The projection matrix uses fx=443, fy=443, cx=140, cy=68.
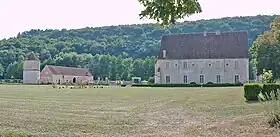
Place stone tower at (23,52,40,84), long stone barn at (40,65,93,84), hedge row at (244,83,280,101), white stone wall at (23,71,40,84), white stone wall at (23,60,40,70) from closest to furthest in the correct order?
hedge row at (244,83,280,101) < white stone wall at (23,71,40,84) < stone tower at (23,52,40,84) < white stone wall at (23,60,40,70) < long stone barn at (40,65,93,84)

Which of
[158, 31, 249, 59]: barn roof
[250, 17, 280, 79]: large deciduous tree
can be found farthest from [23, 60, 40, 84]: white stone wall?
[250, 17, 280, 79]: large deciduous tree

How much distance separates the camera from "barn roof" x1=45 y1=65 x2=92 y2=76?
10659cm

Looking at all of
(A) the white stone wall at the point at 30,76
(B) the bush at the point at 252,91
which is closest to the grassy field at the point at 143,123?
(B) the bush at the point at 252,91

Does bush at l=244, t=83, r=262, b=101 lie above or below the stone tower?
below

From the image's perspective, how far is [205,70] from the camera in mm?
71625

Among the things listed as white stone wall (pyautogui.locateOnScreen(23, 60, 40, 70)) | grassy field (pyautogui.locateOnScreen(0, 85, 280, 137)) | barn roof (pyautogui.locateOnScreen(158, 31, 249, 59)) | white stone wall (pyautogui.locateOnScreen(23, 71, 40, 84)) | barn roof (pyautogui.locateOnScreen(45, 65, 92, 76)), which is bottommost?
grassy field (pyautogui.locateOnScreen(0, 85, 280, 137))

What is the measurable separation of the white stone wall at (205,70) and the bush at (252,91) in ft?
160

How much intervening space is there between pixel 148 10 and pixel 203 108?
11112 millimetres

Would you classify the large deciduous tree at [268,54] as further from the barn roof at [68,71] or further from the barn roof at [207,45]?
the barn roof at [68,71]

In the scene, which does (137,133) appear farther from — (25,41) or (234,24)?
(25,41)

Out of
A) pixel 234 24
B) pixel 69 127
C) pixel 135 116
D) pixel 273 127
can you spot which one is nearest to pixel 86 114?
pixel 135 116

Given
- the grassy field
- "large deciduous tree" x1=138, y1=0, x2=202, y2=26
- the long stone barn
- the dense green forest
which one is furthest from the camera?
the dense green forest

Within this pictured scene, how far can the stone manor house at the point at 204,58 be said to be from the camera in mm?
69875

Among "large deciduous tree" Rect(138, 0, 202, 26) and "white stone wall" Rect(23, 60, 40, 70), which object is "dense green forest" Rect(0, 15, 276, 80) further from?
"large deciduous tree" Rect(138, 0, 202, 26)
